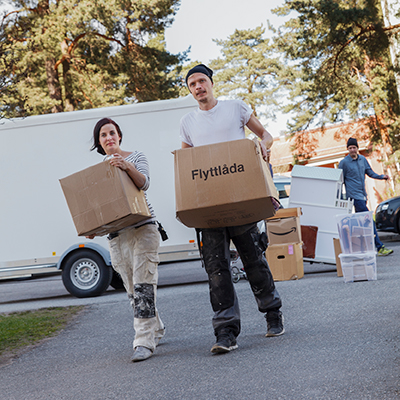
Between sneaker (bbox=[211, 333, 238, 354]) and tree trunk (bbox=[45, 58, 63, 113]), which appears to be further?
tree trunk (bbox=[45, 58, 63, 113])

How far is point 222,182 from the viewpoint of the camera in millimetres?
4121

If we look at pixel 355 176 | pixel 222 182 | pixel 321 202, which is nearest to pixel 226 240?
pixel 222 182

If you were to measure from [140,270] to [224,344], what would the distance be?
2.73ft

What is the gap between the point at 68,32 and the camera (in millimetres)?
20578

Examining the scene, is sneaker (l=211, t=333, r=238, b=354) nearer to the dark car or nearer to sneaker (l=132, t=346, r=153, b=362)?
sneaker (l=132, t=346, r=153, b=362)

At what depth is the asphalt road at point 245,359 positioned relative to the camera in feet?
10.5

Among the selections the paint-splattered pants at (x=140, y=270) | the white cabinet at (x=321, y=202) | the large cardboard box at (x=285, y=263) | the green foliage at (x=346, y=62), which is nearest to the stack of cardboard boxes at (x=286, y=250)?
the large cardboard box at (x=285, y=263)

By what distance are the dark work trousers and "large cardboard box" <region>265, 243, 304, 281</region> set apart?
4.16 m

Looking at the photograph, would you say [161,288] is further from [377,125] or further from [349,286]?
[377,125]

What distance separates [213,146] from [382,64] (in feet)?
58.2

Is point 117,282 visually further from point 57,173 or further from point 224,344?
point 224,344

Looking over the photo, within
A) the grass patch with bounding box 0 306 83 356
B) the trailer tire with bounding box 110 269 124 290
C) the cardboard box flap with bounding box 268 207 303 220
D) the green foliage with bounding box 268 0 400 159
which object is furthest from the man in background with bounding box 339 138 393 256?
the green foliage with bounding box 268 0 400 159

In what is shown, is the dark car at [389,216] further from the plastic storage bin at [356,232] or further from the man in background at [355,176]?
the plastic storage bin at [356,232]

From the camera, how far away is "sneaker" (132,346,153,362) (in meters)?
4.26
